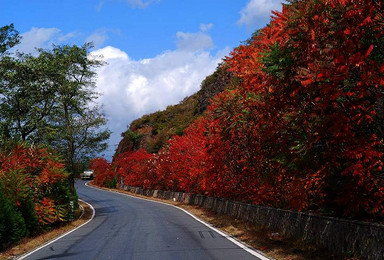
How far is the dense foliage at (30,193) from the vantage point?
16828 millimetres

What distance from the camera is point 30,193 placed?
20.1 meters

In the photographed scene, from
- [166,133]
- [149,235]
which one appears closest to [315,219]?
[149,235]

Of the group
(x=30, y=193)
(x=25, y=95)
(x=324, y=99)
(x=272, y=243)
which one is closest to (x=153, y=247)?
(x=272, y=243)

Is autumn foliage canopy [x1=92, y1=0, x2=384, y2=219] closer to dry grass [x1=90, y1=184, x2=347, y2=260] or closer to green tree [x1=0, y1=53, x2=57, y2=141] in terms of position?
dry grass [x1=90, y1=184, x2=347, y2=260]

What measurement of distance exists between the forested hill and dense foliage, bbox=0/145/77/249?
34.2m

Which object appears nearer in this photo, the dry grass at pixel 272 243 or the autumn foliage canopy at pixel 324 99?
the autumn foliage canopy at pixel 324 99

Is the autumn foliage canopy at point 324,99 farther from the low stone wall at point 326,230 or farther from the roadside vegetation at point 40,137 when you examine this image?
the roadside vegetation at point 40,137

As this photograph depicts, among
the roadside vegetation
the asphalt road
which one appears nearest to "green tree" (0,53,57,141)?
the roadside vegetation

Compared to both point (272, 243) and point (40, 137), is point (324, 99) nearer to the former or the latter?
point (272, 243)

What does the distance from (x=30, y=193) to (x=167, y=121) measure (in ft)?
211

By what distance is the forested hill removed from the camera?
2494 inches

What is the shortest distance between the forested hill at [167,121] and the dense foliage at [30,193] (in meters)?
34.2

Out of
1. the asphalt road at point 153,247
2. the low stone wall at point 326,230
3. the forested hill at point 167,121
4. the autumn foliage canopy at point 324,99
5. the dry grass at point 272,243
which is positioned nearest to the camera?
the autumn foliage canopy at point 324,99

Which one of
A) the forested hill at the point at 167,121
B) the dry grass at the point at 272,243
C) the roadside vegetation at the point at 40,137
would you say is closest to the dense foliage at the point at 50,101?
the roadside vegetation at the point at 40,137
